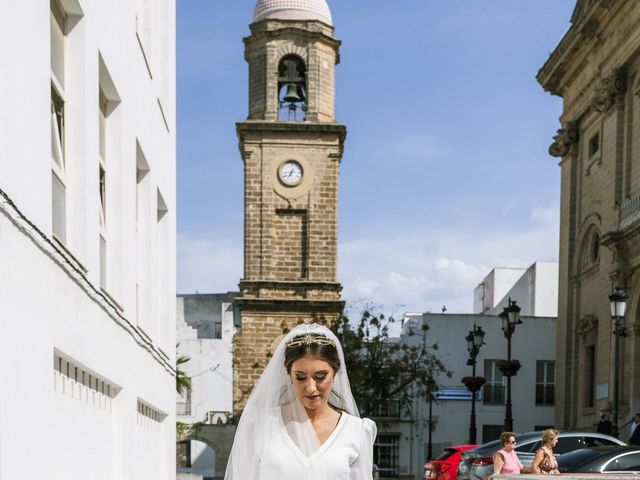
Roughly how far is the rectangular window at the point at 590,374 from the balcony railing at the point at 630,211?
20.3 feet

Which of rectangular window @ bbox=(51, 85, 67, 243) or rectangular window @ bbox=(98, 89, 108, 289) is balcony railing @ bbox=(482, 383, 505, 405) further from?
rectangular window @ bbox=(51, 85, 67, 243)

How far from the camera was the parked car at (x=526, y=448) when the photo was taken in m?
19.2

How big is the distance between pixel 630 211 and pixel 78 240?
25.8 meters

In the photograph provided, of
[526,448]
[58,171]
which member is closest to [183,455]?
[526,448]

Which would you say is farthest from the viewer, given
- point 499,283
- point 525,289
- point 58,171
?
point 499,283

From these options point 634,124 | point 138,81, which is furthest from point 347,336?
point 138,81

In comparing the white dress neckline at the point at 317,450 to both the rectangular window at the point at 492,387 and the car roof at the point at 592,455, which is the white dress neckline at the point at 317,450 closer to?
the car roof at the point at 592,455

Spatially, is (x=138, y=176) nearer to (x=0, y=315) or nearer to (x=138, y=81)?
(x=138, y=81)

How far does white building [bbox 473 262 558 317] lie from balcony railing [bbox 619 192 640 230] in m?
32.3

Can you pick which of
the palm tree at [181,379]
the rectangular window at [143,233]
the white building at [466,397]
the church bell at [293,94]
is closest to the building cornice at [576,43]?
the church bell at [293,94]

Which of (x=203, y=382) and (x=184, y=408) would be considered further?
(x=203, y=382)

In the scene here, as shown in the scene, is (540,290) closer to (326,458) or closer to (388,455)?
(388,455)

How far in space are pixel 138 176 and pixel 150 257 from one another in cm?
122

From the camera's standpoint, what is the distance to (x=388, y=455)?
51.8 metres
